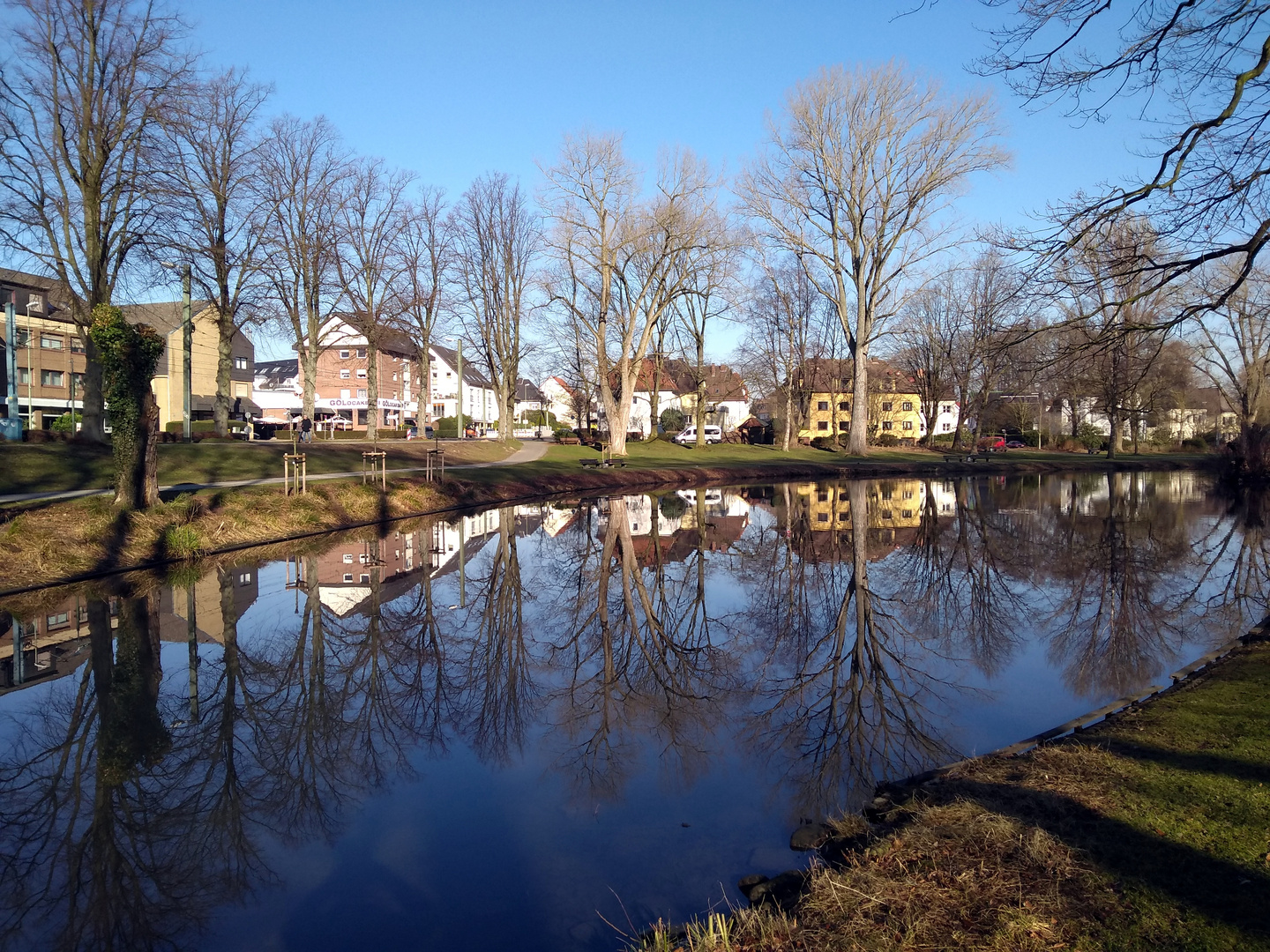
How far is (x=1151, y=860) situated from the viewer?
4.48 m

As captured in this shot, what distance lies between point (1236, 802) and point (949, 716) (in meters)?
2.90

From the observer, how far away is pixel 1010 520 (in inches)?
941

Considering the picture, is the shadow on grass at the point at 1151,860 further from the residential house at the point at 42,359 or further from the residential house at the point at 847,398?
the residential house at the point at 847,398

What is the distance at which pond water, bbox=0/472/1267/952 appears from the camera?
16.5 feet

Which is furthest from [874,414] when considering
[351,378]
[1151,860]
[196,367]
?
[1151,860]

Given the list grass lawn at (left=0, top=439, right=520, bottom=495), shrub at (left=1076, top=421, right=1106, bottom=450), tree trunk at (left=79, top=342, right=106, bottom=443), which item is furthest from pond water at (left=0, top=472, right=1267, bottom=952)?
shrub at (left=1076, top=421, right=1106, bottom=450)

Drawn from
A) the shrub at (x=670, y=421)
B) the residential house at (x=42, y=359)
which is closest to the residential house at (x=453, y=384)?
the shrub at (x=670, y=421)

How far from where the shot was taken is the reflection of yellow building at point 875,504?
23.9 m

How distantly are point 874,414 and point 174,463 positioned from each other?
203 feet

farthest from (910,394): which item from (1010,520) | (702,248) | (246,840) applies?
(246,840)

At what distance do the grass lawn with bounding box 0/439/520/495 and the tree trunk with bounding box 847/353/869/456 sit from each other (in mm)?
24087

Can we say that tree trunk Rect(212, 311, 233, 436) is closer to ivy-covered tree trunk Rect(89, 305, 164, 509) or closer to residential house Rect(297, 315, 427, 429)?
ivy-covered tree trunk Rect(89, 305, 164, 509)

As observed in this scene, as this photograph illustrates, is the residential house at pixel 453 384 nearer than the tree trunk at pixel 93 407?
No

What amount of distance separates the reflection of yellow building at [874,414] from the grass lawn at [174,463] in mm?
48025
